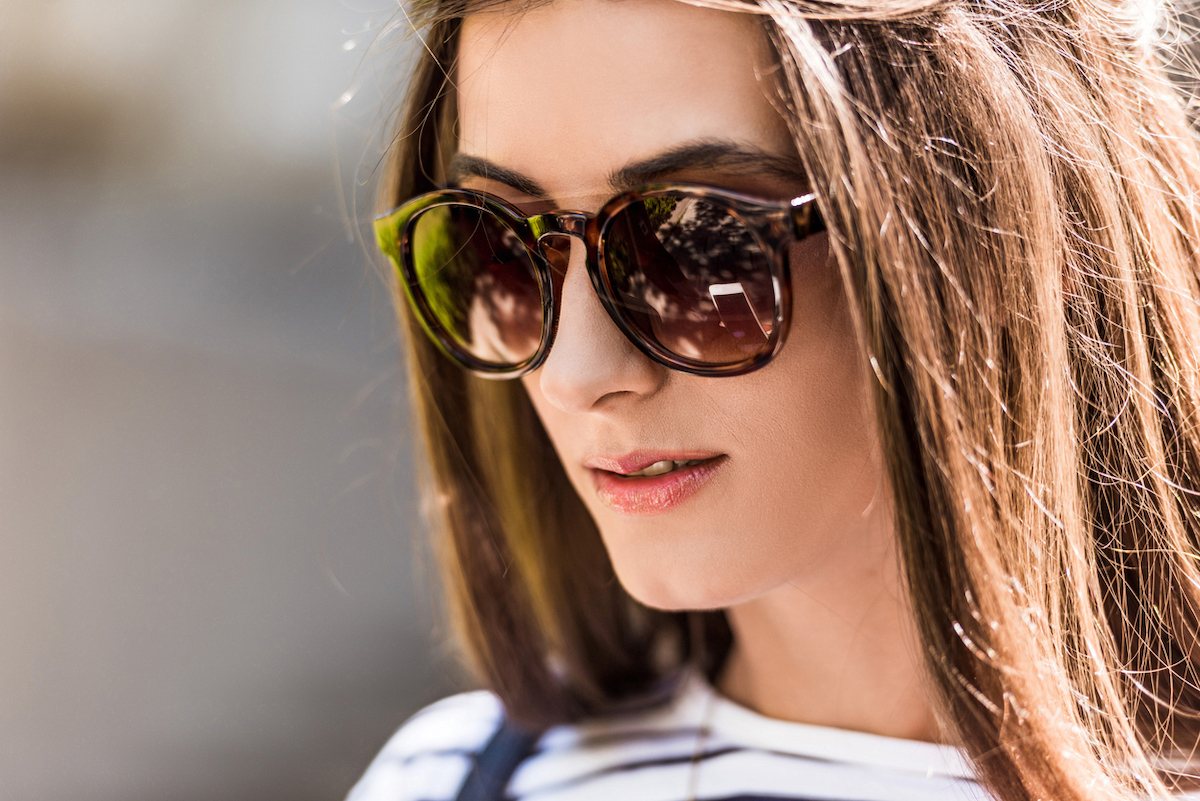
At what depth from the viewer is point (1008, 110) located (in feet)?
2.49

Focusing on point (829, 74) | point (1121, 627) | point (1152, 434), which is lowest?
point (1121, 627)

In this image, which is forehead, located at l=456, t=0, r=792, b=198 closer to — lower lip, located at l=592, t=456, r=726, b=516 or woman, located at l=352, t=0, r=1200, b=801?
woman, located at l=352, t=0, r=1200, b=801

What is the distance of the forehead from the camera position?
76 cm

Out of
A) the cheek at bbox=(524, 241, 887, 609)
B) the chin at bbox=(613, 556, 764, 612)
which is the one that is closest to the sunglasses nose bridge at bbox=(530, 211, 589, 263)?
the cheek at bbox=(524, 241, 887, 609)

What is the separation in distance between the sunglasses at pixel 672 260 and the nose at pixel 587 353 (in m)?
0.02

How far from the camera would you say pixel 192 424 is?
2.28m

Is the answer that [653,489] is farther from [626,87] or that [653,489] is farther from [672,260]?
[626,87]

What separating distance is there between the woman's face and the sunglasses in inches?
1.2

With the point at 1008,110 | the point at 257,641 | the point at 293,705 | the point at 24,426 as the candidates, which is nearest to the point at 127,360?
the point at 24,426

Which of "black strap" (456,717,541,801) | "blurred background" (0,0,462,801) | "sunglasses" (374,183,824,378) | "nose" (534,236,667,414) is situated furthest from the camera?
"blurred background" (0,0,462,801)

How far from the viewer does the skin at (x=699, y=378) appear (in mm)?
762

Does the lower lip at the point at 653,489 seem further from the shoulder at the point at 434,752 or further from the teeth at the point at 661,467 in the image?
the shoulder at the point at 434,752

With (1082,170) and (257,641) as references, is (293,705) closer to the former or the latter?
(257,641)

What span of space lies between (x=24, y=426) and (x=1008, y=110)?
82.4 inches
